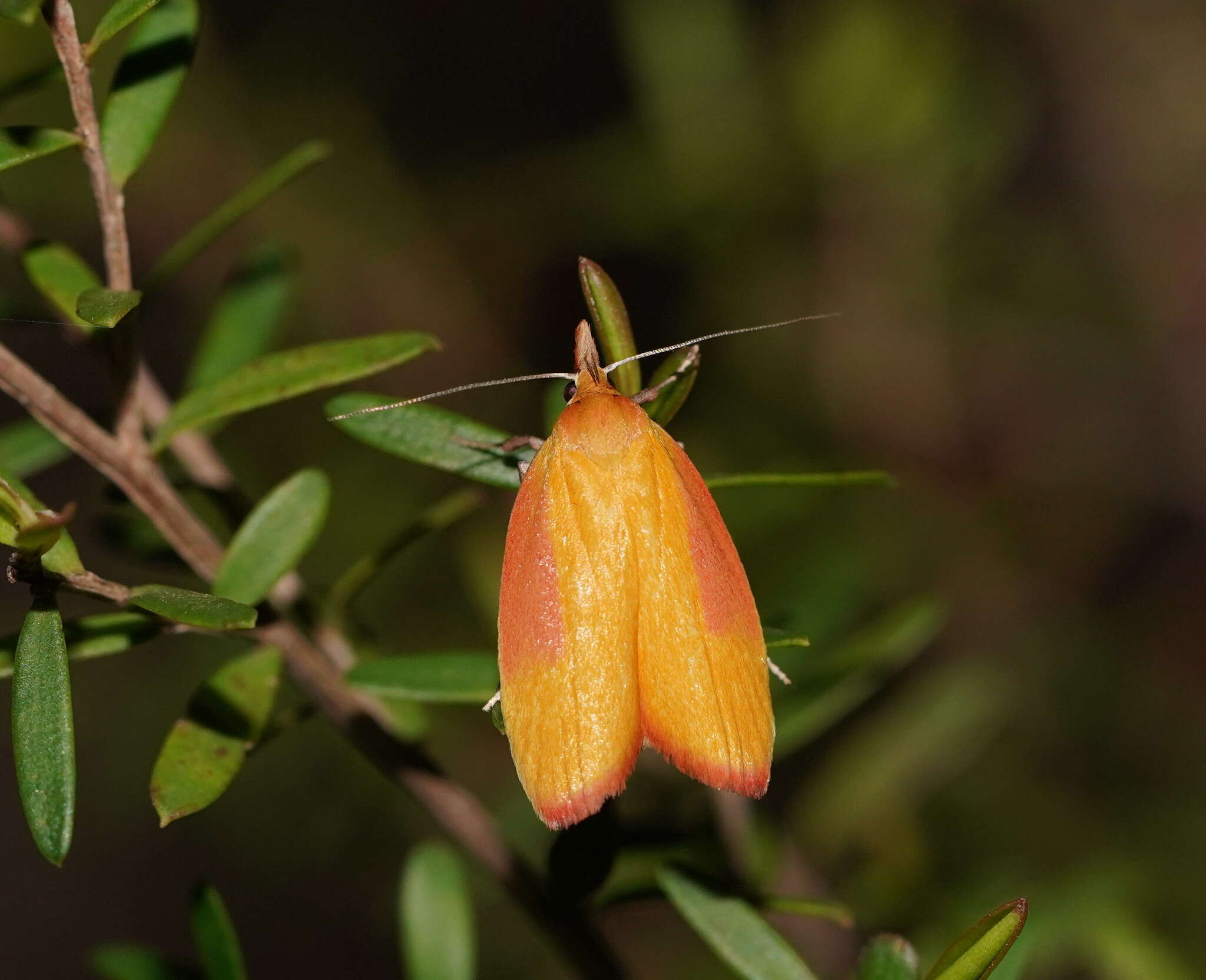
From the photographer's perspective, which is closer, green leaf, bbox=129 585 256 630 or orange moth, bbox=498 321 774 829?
green leaf, bbox=129 585 256 630

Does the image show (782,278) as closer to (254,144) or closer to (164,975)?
(254,144)

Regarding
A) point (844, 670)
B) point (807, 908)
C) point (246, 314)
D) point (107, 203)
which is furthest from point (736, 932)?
point (246, 314)

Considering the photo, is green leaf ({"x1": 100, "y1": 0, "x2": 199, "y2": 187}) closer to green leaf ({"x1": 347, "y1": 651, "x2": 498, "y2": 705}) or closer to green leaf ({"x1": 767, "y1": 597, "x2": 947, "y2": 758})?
green leaf ({"x1": 347, "y1": 651, "x2": 498, "y2": 705})

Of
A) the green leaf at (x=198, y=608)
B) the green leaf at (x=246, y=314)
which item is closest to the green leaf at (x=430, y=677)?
the green leaf at (x=198, y=608)

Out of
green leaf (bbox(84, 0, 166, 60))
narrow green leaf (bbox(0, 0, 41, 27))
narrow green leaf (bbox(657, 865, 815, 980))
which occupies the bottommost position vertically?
narrow green leaf (bbox(657, 865, 815, 980))

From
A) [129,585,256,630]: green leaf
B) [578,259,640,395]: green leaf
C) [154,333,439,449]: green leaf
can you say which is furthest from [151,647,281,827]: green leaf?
[578,259,640,395]: green leaf

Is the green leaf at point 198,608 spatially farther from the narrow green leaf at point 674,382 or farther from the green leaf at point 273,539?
the narrow green leaf at point 674,382

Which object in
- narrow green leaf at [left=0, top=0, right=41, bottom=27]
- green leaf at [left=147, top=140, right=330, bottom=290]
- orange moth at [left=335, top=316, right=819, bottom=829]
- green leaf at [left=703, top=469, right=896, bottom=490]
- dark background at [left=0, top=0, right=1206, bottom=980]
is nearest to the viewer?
narrow green leaf at [left=0, top=0, right=41, bottom=27]

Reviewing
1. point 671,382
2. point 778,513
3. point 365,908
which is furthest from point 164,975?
point 365,908
